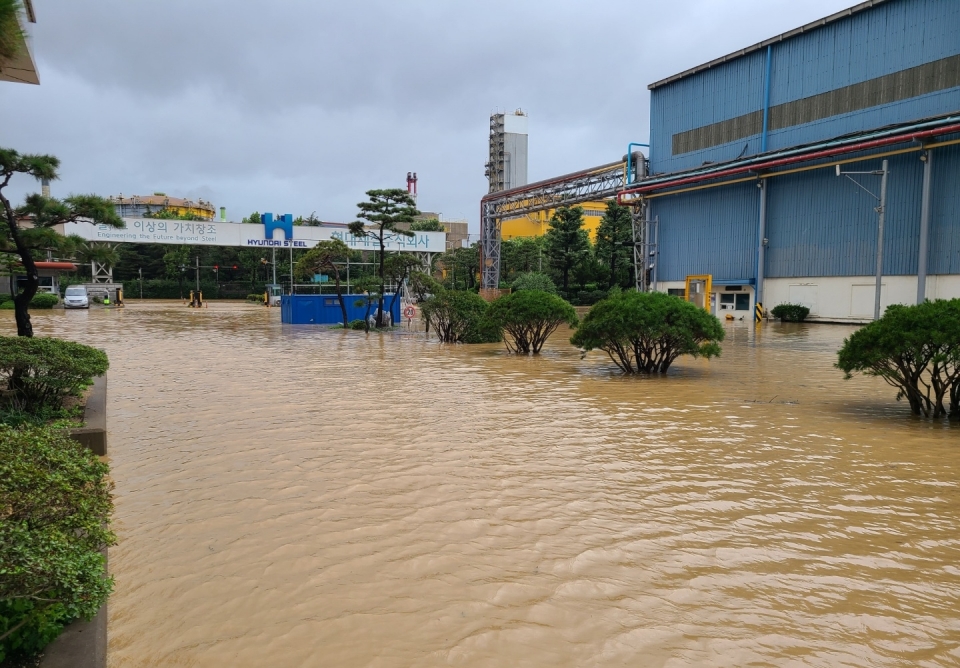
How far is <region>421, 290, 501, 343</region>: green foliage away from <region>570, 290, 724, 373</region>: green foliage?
21.1ft

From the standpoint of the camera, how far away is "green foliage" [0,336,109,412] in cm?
667

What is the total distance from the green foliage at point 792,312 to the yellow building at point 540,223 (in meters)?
38.6

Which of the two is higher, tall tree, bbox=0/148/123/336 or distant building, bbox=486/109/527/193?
distant building, bbox=486/109/527/193

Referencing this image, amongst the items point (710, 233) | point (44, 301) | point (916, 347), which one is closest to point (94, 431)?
point (916, 347)

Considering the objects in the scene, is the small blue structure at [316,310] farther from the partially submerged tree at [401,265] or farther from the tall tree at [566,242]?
the tall tree at [566,242]

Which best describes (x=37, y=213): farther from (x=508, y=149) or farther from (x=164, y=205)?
(x=508, y=149)

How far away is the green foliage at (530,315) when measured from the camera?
15.5 meters

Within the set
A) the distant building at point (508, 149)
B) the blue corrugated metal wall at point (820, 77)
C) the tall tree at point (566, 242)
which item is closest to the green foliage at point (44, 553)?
the blue corrugated metal wall at point (820, 77)

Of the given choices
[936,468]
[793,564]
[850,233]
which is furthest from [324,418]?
[850,233]

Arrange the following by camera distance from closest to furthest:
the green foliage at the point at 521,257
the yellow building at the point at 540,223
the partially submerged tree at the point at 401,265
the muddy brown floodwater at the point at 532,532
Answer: the muddy brown floodwater at the point at 532,532 → the partially submerged tree at the point at 401,265 → the green foliage at the point at 521,257 → the yellow building at the point at 540,223

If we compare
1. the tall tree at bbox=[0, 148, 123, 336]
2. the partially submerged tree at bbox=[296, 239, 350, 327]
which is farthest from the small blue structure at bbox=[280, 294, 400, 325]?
the tall tree at bbox=[0, 148, 123, 336]

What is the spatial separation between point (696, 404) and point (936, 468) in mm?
3532

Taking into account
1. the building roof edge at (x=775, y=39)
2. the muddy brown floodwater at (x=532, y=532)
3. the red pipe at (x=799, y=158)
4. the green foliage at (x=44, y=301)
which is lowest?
the muddy brown floodwater at (x=532, y=532)

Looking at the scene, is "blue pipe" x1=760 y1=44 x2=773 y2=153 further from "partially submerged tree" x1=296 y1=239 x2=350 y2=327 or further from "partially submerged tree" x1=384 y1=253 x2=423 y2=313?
"partially submerged tree" x1=296 y1=239 x2=350 y2=327
